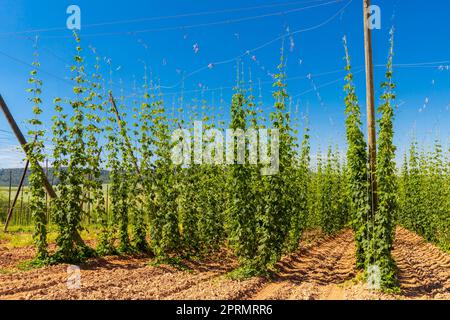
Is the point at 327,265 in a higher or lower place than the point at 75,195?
lower

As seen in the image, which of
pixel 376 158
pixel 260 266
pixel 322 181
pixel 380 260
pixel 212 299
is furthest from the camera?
pixel 322 181

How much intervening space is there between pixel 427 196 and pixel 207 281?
12.8m

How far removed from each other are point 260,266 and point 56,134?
561 cm

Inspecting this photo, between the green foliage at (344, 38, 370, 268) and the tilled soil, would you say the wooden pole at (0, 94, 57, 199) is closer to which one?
the tilled soil

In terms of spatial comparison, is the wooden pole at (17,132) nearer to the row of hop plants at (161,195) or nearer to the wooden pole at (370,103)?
the row of hop plants at (161,195)

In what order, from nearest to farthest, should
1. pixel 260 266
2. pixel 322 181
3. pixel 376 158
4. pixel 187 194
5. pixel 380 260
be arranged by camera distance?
pixel 380 260, pixel 376 158, pixel 260 266, pixel 187 194, pixel 322 181

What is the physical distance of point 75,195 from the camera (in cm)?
914

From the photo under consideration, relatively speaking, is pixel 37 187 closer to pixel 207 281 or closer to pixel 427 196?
pixel 207 281

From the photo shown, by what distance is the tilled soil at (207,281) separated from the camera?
6.78m

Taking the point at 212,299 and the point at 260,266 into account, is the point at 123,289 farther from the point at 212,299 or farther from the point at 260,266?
the point at 260,266

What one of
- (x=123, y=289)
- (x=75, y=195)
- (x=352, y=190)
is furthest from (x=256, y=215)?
(x=75, y=195)

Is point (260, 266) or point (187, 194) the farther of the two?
point (187, 194)

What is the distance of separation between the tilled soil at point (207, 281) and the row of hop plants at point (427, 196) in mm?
4523

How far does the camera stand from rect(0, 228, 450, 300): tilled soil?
6.78m
